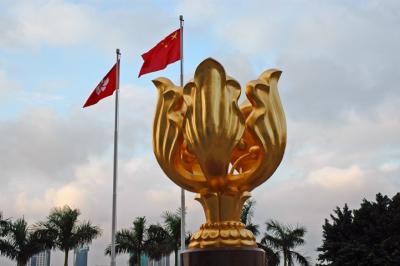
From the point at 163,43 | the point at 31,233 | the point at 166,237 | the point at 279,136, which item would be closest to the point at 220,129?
the point at 279,136

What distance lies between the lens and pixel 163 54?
15.9 meters

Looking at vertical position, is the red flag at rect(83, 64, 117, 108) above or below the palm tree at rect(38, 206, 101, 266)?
above

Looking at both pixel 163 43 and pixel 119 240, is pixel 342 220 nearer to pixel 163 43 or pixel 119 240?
pixel 119 240

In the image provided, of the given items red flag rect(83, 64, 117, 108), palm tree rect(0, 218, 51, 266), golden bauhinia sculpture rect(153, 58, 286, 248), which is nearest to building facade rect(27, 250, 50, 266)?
palm tree rect(0, 218, 51, 266)

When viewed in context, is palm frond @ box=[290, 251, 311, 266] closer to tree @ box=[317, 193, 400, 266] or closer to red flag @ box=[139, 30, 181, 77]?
tree @ box=[317, 193, 400, 266]

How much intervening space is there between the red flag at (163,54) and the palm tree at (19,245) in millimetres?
10801

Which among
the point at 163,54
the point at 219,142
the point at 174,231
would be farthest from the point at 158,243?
the point at 219,142

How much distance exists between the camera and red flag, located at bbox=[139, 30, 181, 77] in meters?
15.7

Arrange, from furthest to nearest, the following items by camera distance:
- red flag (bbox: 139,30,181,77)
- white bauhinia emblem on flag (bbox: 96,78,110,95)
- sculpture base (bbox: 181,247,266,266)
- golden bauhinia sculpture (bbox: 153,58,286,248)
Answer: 1. white bauhinia emblem on flag (bbox: 96,78,110,95)
2. red flag (bbox: 139,30,181,77)
3. golden bauhinia sculpture (bbox: 153,58,286,248)
4. sculpture base (bbox: 181,247,266,266)

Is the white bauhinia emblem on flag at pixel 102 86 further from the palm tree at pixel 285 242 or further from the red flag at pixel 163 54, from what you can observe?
the palm tree at pixel 285 242

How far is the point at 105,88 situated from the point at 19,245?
10.4 metres

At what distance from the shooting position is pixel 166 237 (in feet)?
74.9

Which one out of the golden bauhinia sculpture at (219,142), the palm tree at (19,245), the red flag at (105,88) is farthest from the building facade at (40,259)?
the golden bauhinia sculpture at (219,142)

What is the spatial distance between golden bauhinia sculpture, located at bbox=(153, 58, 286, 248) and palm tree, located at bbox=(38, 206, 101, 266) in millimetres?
14753
